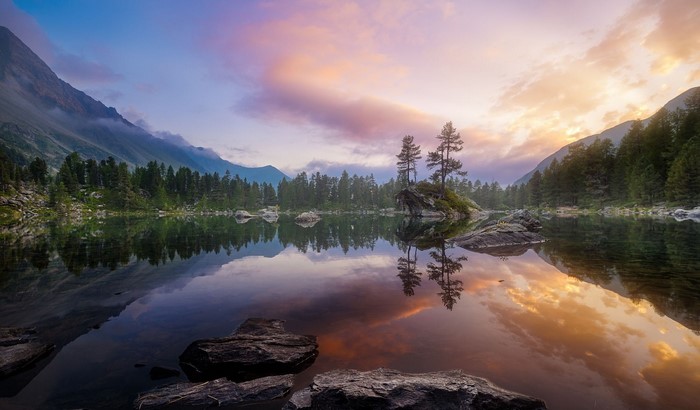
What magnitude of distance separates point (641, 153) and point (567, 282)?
3825 inches

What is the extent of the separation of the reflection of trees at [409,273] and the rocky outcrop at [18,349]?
12.8m

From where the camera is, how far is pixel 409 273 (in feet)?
61.9

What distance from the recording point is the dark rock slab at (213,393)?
6660 mm

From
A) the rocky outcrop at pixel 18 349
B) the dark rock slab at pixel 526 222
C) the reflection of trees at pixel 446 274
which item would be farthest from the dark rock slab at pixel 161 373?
the dark rock slab at pixel 526 222

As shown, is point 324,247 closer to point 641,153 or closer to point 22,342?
point 22,342

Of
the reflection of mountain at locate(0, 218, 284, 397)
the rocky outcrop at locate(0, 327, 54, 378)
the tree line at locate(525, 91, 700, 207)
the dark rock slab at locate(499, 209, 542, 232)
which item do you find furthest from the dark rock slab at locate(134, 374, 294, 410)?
the tree line at locate(525, 91, 700, 207)

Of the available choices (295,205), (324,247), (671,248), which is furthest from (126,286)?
(295,205)

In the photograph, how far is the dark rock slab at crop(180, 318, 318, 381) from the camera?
803cm

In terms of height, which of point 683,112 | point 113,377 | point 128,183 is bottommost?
point 113,377

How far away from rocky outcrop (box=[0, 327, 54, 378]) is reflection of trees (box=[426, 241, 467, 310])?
13.3m

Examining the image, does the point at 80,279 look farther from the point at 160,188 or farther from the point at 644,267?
the point at 160,188

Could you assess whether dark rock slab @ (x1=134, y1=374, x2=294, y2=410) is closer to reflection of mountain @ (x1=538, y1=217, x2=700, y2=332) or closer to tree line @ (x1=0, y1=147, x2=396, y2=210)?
reflection of mountain @ (x1=538, y1=217, x2=700, y2=332)

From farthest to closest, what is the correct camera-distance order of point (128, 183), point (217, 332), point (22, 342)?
point (128, 183) → point (217, 332) → point (22, 342)

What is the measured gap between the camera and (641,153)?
8381 cm
